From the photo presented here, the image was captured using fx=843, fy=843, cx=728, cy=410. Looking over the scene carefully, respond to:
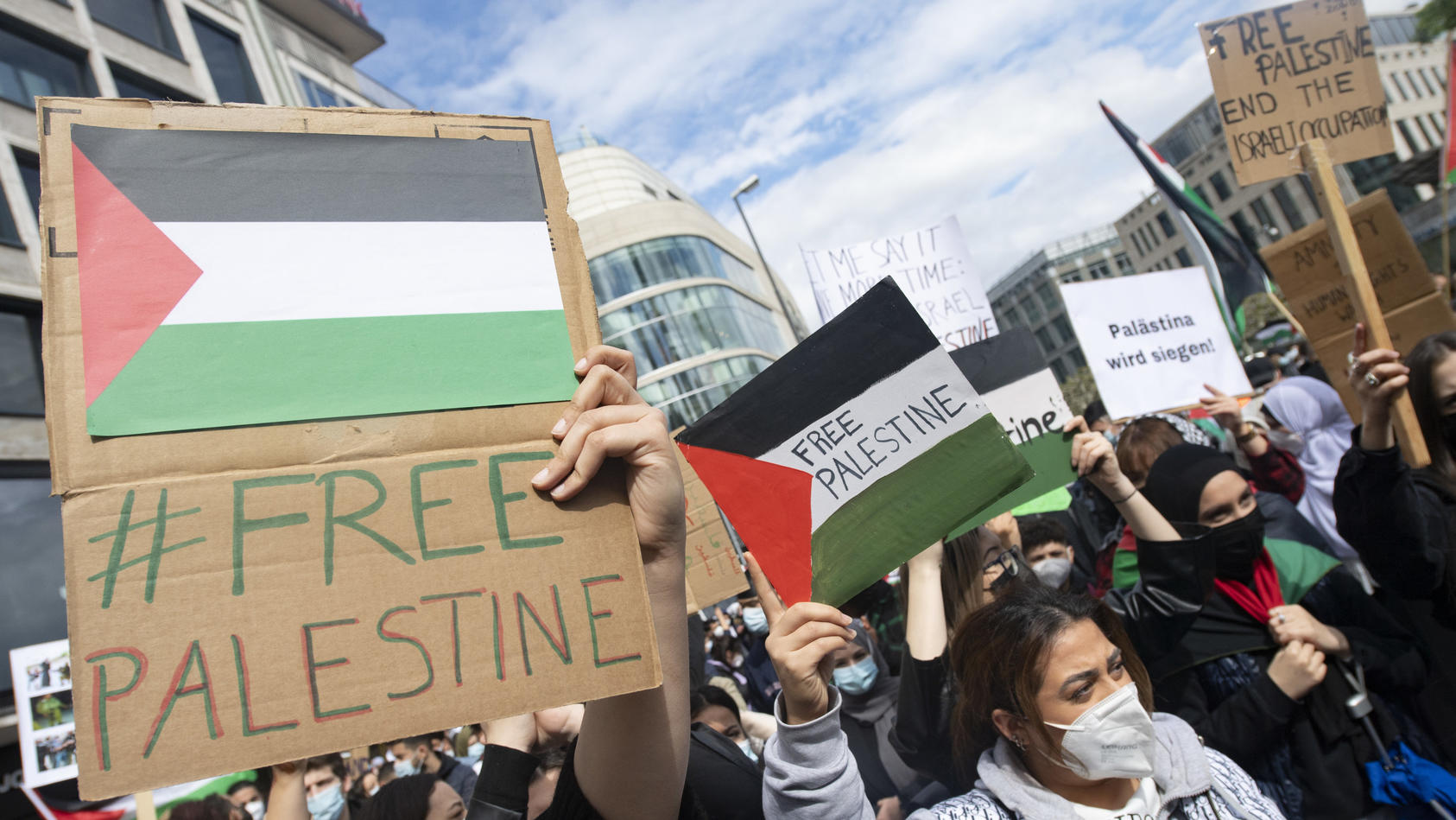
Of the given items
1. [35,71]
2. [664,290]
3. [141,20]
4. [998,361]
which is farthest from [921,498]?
[664,290]

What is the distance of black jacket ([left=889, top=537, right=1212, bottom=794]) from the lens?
244 centimetres

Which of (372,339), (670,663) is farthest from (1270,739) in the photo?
(372,339)

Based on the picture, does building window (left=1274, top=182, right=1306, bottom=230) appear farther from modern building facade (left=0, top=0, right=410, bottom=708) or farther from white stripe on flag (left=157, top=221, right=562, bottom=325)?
white stripe on flag (left=157, top=221, right=562, bottom=325)

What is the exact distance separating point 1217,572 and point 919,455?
1.44 m

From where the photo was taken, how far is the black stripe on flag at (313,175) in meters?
1.29

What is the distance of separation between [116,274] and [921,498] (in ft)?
5.06

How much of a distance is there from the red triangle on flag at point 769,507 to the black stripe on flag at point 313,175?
2.24 feet

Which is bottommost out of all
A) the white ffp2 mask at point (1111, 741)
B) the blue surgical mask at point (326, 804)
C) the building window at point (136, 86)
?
the blue surgical mask at point (326, 804)

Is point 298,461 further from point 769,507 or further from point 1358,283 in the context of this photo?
point 1358,283

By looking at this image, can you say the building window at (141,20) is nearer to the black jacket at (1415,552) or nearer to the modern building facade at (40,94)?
Result: the modern building facade at (40,94)

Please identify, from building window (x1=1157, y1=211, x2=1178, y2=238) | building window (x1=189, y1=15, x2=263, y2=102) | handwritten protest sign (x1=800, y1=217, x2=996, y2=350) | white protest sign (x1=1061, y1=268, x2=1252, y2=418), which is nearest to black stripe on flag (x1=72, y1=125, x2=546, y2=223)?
white protest sign (x1=1061, y1=268, x2=1252, y2=418)

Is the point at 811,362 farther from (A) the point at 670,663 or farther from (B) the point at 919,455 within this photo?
(A) the point at 670,663

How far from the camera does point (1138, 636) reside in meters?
2.64

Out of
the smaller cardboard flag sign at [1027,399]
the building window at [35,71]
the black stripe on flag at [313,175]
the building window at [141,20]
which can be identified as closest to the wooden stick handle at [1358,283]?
the smaller cardboard flag sign at [1027,399]
